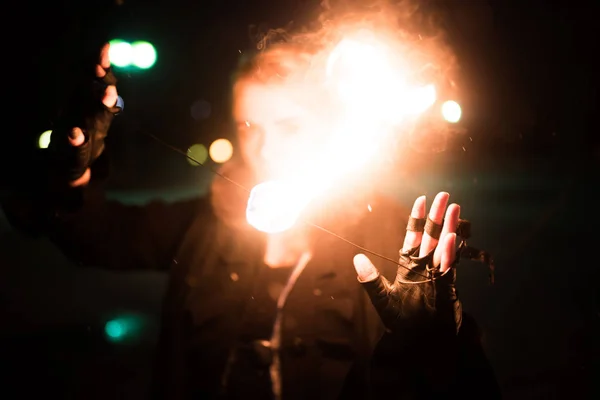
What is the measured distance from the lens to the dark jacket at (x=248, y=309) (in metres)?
2.24

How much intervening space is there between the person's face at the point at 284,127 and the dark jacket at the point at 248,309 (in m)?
0.38

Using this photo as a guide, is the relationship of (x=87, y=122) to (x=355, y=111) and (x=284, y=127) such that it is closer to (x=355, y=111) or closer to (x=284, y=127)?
(x=284, y=127)

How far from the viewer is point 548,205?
1270 centimetres

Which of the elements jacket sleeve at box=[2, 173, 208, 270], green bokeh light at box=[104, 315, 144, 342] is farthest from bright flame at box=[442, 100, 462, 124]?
green bokeh light at box=[104, 315, 144, 342]

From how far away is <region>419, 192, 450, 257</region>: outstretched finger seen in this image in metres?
2.02

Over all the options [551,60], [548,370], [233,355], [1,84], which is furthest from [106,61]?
[551,60]

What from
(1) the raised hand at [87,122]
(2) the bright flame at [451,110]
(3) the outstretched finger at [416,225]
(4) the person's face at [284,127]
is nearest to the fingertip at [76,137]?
(1) the raised hand at [87,122]

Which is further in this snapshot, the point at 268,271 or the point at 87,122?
the point at 268,271

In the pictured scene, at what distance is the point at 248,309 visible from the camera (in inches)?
93.0

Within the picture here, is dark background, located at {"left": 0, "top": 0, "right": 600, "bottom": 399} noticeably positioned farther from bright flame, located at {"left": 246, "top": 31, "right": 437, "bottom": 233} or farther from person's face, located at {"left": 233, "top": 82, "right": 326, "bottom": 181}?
bright flame, located at {"left": 246, "top": 31, "right": 437, "bottom": 233}

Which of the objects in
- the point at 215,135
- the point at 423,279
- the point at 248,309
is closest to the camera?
the point at 423,279

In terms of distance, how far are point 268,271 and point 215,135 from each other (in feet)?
3.18

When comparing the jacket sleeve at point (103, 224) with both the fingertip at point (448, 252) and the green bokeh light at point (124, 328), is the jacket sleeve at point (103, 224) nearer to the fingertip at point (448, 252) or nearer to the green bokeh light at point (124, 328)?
the fingertip at point (448, 252)

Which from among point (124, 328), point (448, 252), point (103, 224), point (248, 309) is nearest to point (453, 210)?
point (448, 252)
